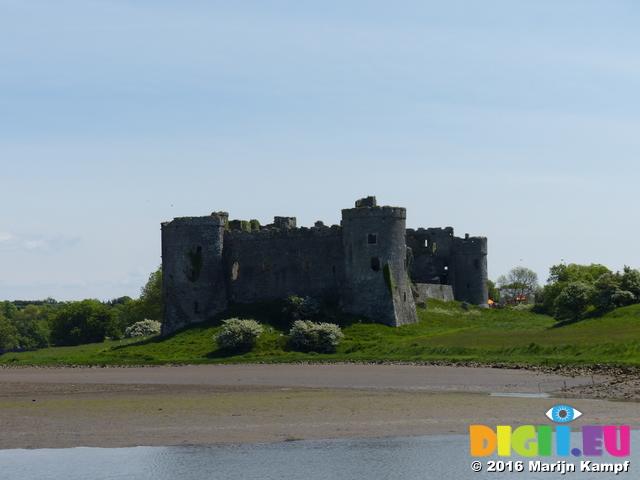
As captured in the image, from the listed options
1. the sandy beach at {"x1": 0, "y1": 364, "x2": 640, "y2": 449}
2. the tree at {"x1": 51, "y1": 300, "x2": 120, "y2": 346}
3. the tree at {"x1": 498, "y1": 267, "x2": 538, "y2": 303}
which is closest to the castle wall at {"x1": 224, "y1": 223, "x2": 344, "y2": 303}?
the sandy beach at {"x1": 0, "y1": 364, "x2": 640, "y2": 449}

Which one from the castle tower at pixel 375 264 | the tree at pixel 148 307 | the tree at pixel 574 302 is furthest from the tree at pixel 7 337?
the tree at pixel 574 302

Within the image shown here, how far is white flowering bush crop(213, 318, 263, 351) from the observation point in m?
53.8

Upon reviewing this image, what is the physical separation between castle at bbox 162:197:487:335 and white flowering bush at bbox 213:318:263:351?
24.7 ft

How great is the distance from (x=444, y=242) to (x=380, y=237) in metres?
18.7

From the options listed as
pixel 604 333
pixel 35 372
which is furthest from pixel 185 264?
pixel 604 333

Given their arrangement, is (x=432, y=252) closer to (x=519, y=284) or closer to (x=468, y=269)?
(x=468, y=269)

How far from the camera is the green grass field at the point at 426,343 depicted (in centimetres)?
4312

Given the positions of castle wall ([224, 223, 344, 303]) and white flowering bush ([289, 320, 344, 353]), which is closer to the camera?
white flowering bush ([289, 320, 344, 353])

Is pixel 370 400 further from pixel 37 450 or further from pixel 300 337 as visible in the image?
pixel 300 337

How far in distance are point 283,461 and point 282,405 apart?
840cm

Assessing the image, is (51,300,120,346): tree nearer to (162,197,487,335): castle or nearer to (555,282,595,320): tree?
(162,197,487,335): castle

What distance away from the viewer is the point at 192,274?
206ft

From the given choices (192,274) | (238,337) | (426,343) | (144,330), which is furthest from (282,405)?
(144,330)

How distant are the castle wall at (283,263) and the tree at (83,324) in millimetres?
24264
